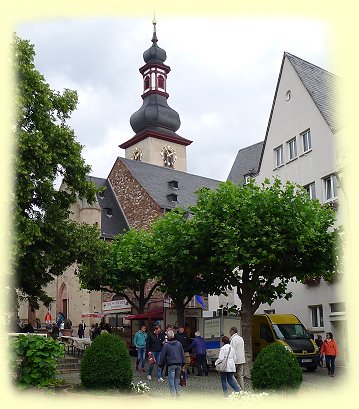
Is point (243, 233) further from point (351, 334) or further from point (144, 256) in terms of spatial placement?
point (144, 256)

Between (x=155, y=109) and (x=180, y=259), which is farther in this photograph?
(x=155, y=109)

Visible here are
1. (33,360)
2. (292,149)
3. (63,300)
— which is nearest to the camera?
(33,360)

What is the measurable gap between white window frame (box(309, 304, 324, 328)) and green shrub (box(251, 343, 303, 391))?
15822 millimetres

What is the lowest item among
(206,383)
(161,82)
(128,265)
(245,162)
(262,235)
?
(206,383)

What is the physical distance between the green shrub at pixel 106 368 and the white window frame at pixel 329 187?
16606mm

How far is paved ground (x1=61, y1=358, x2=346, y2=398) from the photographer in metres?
15.9

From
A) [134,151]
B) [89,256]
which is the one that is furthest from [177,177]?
[89,256]

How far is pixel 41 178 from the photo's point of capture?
20.8 metres

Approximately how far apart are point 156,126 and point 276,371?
6819 cm

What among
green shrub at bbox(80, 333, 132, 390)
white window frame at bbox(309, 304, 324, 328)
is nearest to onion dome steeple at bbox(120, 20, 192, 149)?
white window frame at bbox(309, 304, 324, 328)

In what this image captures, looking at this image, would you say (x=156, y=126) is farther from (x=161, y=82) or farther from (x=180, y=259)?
(x=180, y=259)

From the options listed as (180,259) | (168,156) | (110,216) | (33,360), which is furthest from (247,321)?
(168,156)

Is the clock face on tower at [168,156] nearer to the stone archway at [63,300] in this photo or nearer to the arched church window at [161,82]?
the arched church window at [161,82]

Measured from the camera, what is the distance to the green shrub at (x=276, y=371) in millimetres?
13609
